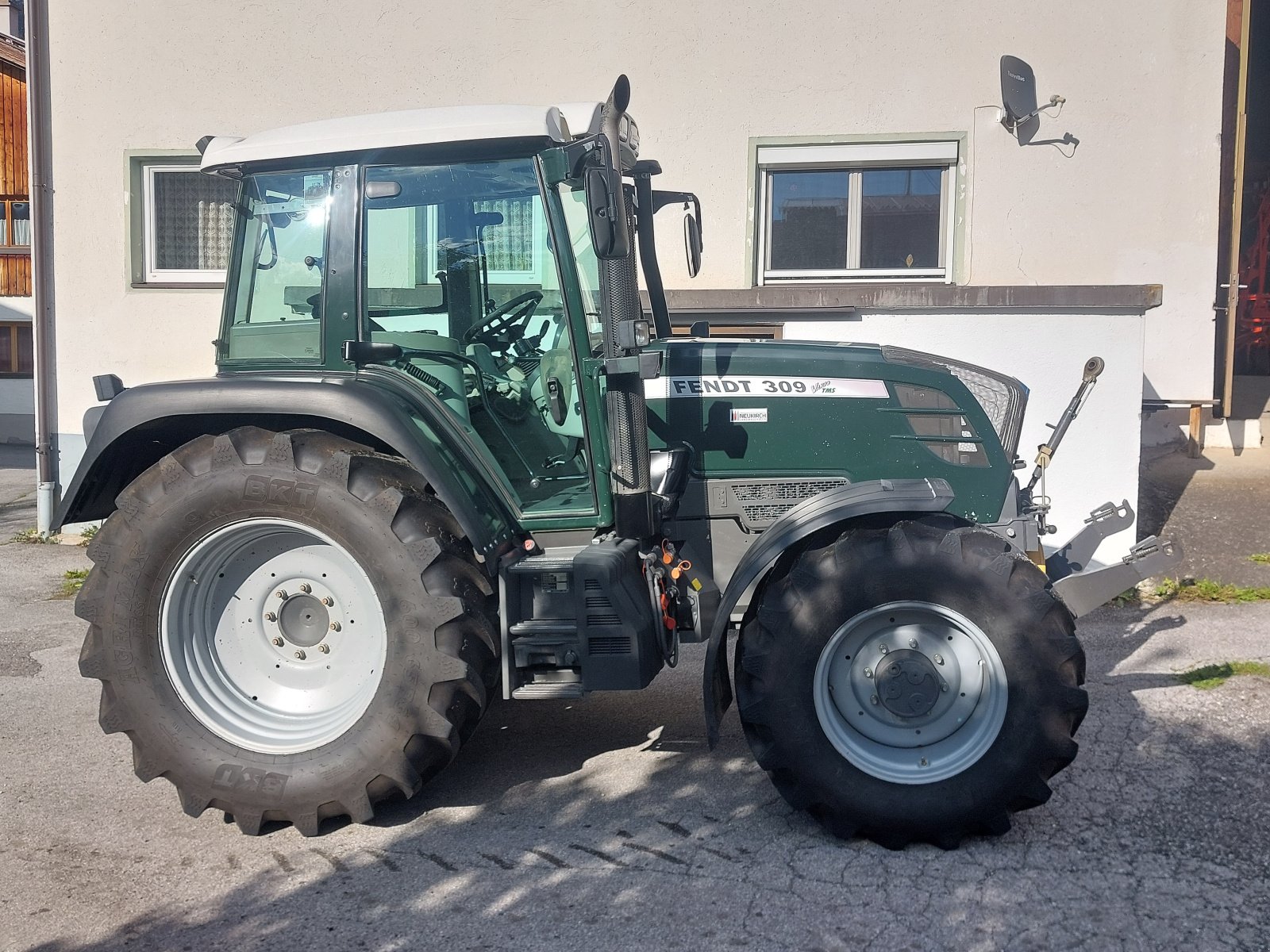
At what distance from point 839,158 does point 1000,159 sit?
1.09 meters

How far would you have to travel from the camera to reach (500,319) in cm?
393

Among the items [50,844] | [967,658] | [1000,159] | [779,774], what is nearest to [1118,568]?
[967,658]

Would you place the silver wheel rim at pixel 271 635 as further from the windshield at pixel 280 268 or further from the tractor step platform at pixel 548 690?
the windshield at pixel 280 268

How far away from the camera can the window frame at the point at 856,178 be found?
26.1ft

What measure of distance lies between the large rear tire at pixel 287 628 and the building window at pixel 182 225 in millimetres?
5520

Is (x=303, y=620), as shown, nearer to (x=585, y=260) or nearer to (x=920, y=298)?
(x=585, y=260)

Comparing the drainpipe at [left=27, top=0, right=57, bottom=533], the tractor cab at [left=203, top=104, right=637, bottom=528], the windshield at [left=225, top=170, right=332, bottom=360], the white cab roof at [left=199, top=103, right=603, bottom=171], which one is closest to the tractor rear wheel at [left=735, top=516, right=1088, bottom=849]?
the tractor cab at [left=203, top=104, right=637, bottom=528]

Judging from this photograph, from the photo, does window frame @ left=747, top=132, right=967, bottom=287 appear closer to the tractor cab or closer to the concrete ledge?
the concrete ledge

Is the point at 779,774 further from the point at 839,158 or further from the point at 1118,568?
the point at 839,158

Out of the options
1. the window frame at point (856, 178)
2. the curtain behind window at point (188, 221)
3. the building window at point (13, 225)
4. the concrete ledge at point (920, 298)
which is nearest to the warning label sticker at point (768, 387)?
the concrete ledge at point (920, 298)

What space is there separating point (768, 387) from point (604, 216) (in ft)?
3.47

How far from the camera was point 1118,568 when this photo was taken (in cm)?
402

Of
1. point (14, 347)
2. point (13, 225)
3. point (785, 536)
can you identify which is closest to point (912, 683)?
point (785, 536)

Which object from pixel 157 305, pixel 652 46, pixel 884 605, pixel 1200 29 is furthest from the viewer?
pixel 157 305
